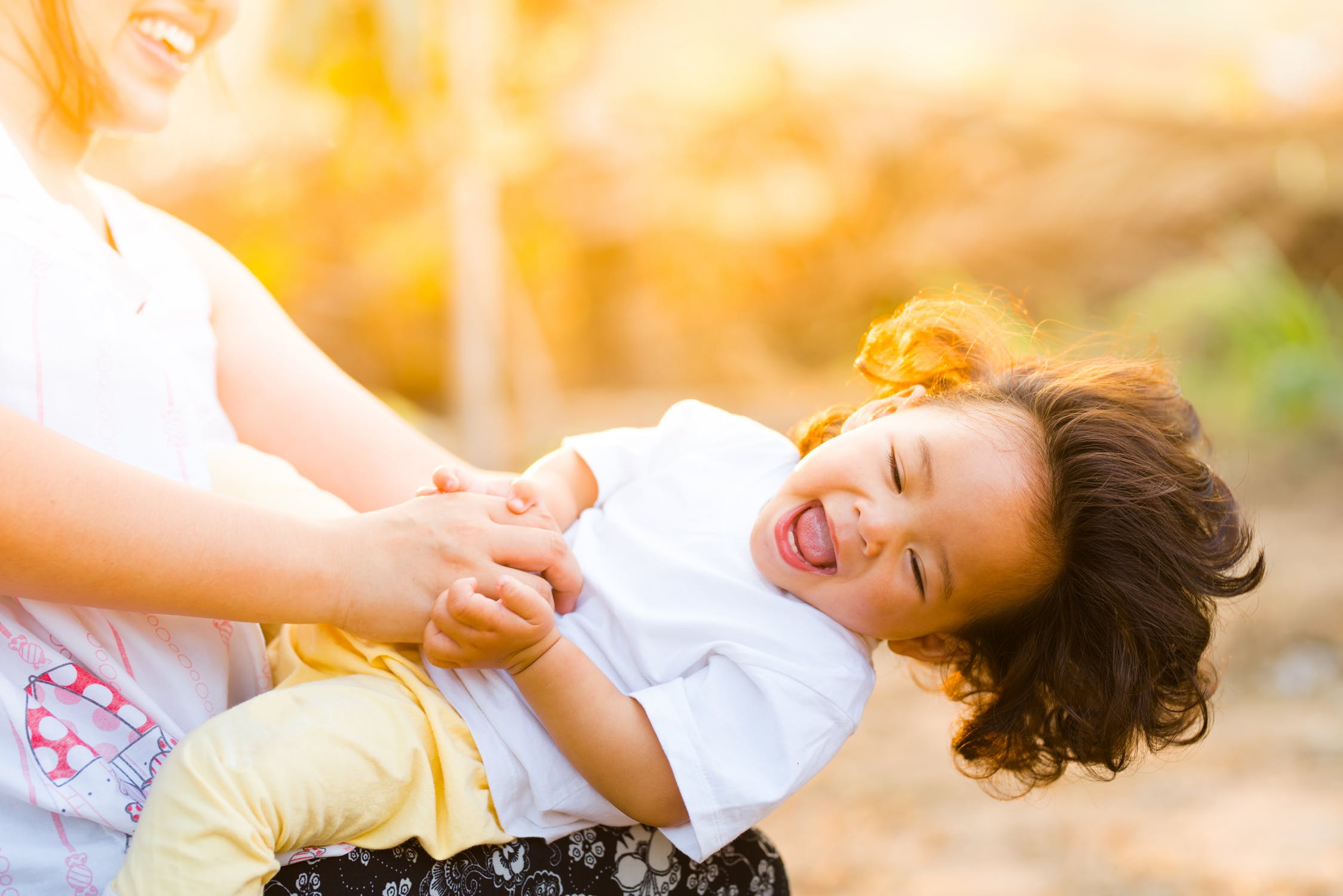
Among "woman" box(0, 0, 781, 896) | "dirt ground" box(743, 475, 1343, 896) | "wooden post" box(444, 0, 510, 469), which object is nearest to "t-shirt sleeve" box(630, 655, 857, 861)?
"woman" box(0, 0, 781, 896)

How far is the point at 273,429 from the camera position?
1519mm

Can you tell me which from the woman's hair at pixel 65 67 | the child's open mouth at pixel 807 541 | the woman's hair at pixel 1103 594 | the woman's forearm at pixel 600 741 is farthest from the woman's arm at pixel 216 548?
the woman's hair at pixel 1103 594

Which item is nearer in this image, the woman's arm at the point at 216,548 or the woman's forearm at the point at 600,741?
the woman's arm at the point at 216,548

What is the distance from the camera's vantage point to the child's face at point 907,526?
58.9 inches

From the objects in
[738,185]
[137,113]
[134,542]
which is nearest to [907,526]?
[134,542]

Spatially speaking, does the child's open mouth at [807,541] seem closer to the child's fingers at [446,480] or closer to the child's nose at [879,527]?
the child's nose at [879,527]

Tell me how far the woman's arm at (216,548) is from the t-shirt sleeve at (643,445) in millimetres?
368

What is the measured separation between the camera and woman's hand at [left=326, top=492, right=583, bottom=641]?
1182 mm

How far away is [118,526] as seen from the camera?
99 centimetres

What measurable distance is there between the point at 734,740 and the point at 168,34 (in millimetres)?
1068

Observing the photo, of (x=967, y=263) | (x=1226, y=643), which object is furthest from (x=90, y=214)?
(x=967, y=263)

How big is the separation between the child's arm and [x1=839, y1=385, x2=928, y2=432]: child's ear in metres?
0.60

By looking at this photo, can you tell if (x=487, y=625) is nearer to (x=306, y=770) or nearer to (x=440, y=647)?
(x=440, y=647)

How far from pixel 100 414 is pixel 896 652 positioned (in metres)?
1.15
